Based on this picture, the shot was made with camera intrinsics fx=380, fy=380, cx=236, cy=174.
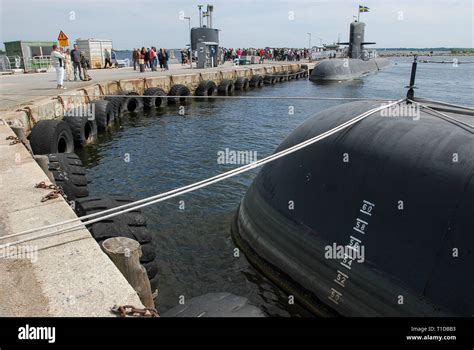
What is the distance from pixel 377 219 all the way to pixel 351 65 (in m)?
50.0

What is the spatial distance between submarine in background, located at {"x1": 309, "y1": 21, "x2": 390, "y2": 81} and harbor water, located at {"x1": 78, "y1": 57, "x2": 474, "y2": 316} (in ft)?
65.0

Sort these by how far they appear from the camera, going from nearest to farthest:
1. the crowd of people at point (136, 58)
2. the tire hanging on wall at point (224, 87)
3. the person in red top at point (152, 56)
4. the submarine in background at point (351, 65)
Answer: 1. the crowd of people at point (136, 58)
2. the tire hanging on wall at point (224, 87)
3. the person in red top at point (152, 56)
4. the submarine in background at point (351, 65)

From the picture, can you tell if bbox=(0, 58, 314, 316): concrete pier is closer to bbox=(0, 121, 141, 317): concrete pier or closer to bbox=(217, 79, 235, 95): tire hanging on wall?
bbox=(0, 121, 141, 317): concrete pier

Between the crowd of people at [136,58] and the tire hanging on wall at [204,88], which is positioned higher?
the crowd of people at [136,58]

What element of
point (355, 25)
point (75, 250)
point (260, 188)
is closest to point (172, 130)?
point (260, 188)

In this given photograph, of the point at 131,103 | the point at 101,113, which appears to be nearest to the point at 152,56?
the point at 131,103

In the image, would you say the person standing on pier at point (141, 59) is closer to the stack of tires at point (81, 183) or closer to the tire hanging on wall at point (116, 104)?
the tire hanging on wall at point (116, 104)

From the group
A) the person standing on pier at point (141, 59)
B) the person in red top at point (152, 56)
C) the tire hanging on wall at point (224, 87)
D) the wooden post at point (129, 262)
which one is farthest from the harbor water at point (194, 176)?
the person in red top at point (152, 56)

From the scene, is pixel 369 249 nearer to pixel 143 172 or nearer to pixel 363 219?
pixel 363 219

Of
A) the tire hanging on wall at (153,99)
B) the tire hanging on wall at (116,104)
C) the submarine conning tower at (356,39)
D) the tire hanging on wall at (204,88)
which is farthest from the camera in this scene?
the submarine conning tower at (356,39)

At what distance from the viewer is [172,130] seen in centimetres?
2066

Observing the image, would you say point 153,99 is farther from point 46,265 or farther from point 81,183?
point 46,265

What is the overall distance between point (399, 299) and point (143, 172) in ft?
34.8

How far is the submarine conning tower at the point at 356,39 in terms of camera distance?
2085 inches
